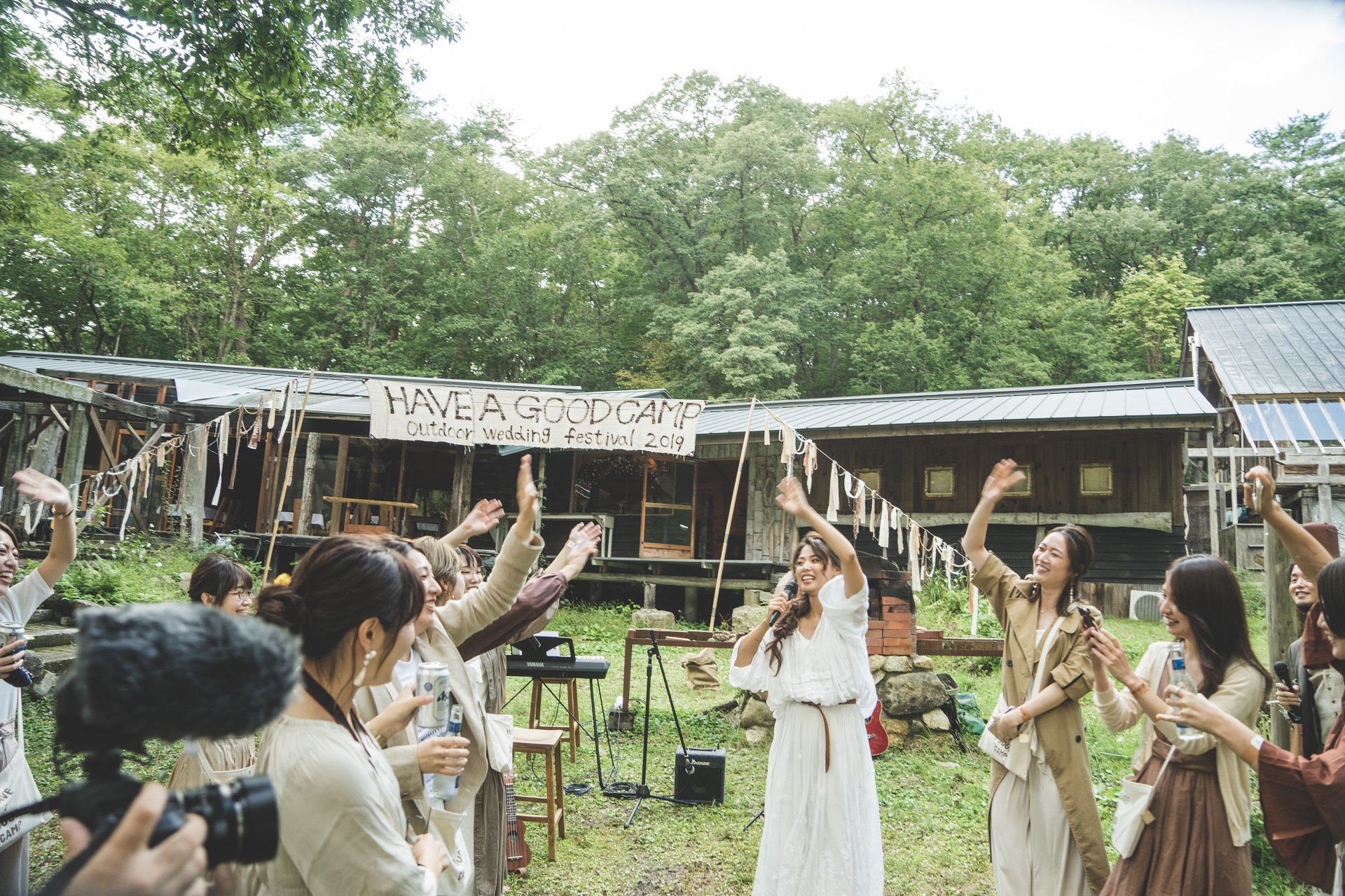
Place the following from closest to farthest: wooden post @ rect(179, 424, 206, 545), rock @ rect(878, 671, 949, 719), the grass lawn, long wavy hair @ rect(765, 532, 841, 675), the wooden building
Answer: long wavy hair @ rect(765, 532, 841, 675) → the grass lawn → rock @ rect(878, 671, 949, 719) → the wooden building → wooden post @ rect(179, 424, 206, 545)

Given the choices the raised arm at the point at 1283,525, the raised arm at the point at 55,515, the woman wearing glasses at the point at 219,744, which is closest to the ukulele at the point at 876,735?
the raised arm at the point at 1283,525

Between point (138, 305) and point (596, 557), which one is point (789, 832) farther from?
point (138, 305)

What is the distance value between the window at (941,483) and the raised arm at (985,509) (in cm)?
1155

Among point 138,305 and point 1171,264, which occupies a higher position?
point 1171,264

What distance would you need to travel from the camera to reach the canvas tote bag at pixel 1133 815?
302cm

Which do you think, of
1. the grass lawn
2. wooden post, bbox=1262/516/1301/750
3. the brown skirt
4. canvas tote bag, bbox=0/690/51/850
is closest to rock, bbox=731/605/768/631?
the grass lawn

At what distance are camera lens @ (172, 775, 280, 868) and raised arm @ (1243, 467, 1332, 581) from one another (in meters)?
3.33

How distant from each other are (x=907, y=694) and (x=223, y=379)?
17.1 metres

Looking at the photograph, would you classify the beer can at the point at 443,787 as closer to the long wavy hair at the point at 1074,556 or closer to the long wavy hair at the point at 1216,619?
the long wavy hair at the point at 1216,619

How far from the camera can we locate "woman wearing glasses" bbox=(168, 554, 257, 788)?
286 cm

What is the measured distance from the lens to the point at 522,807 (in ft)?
20.0

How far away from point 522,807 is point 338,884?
15.7 feet

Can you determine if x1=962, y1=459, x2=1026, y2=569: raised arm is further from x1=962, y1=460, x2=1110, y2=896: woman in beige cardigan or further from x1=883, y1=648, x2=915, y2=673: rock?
x1=883, y1=648, x2=915, y2=673: rock

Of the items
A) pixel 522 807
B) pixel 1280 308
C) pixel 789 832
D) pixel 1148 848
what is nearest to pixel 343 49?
pixel 522 807
